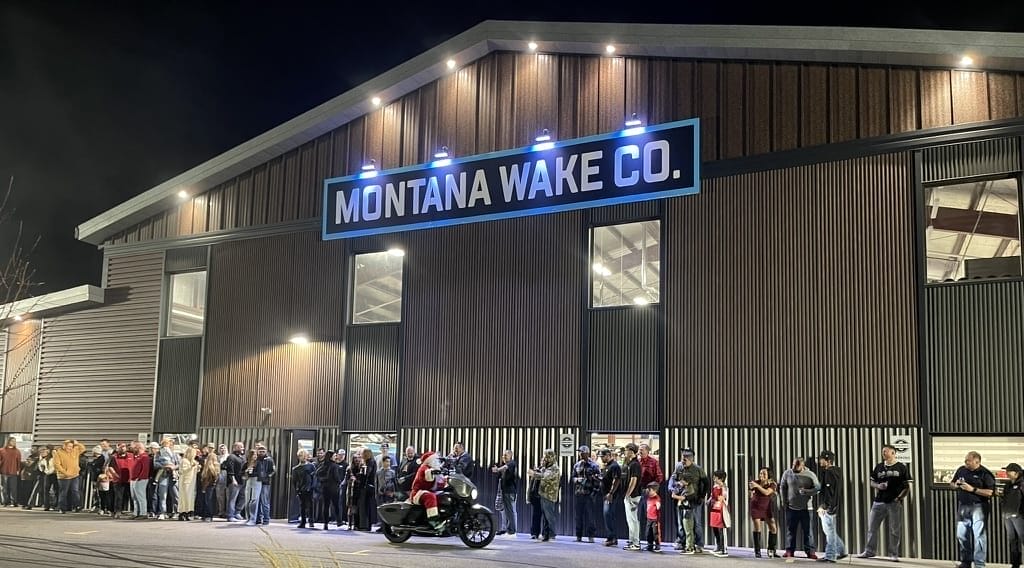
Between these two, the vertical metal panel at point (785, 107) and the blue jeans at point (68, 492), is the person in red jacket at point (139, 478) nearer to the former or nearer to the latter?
the blue jeans at point (68, 492)

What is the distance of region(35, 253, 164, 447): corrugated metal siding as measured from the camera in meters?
24.6

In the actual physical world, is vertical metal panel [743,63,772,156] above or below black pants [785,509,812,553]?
above

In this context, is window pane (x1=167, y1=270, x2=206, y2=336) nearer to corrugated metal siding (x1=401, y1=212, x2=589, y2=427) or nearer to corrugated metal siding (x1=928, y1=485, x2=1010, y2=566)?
corrugated metal siding (x1=401, y1=212, x2=589, y2=427)

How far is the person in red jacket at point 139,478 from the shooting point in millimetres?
21375

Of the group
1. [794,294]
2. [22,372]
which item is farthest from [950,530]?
[22,372]

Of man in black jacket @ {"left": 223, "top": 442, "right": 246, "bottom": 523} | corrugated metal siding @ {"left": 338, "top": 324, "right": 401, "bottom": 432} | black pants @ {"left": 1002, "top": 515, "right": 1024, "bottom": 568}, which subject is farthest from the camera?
corrugated metal siding @ {"left": 338, "top": 324, "right": 401, "bottom": 432}

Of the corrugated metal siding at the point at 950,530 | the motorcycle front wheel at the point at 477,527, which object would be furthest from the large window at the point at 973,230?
the motorcycle front wheel at the point at 477,527

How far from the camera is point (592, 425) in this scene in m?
18.6

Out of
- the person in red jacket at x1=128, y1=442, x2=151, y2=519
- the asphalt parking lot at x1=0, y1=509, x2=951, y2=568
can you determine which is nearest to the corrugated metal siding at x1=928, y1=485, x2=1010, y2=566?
the asphalt parking lot at x1=0, y1=509, x2=951, y2=568

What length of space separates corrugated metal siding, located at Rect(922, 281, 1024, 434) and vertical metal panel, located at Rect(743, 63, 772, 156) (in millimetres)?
3990

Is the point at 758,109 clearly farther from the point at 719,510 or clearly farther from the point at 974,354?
the point at 719,510

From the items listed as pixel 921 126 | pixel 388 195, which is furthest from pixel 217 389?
pixel 921 126

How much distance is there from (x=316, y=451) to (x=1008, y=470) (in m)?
13.1

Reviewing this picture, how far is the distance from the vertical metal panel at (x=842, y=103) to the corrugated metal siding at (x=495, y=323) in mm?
5105
